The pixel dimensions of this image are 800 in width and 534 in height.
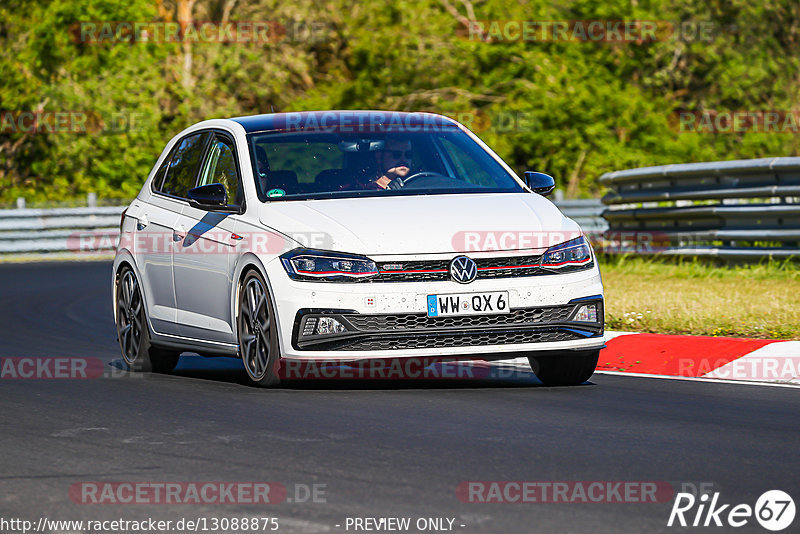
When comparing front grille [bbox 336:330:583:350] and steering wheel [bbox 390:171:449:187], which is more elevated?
steering wheel [bbox 390:171:449:187]

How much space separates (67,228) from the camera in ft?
104

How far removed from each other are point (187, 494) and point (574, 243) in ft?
12.3

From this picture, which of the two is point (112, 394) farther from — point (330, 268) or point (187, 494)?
point (187, 494)

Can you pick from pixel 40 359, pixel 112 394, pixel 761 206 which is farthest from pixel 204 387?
pixel 761 206

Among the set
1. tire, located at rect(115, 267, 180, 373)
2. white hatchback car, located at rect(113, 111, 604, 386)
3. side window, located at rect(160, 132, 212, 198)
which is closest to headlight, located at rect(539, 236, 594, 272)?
white hatchback car, located at rect(113, 111, 604, 386)

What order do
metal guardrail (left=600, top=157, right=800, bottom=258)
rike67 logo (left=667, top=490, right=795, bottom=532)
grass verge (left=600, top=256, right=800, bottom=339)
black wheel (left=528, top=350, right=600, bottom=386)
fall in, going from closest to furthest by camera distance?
rike67 logo (left=667, top=490, right=795, bottom=532)
black wheel (left=528, top=350, right=600, bottom=386)
grass verge (left=600, top=256, right=800, bottom=339)
metal guardrail (left=600, top=157, right=800, bottom=258)

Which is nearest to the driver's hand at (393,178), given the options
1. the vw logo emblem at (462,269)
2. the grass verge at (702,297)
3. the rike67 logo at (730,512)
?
the vw logo emblem at (462,269)

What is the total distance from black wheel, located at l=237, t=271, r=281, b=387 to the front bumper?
16 cm

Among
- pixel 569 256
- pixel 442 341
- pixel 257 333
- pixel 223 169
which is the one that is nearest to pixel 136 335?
pixel 223 169

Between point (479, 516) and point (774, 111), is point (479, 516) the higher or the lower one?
the higher one

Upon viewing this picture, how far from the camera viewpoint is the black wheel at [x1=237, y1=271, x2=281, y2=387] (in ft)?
30.0

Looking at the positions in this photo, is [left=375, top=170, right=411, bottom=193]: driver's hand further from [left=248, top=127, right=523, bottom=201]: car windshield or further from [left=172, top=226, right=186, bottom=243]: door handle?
[left=172, top=226, right=186, bottom=243]: door handle

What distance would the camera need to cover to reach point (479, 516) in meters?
5.68

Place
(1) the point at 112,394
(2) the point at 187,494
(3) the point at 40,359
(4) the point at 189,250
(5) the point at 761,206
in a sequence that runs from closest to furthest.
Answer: (2) the point at 187,494, (1) the point at 112,394, (4) the point at 189,250, (3) the point at 40,359, (5) the point at 761,206
